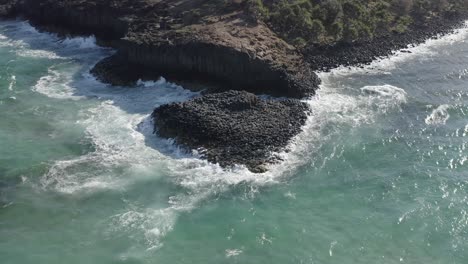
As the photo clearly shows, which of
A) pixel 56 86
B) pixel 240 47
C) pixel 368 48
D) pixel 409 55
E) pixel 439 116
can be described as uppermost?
pixel 240 47

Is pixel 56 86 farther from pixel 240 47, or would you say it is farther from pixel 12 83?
pixel 240 47

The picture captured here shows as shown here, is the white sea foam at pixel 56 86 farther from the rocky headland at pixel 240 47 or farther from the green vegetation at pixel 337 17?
the green vegetation at pixel 337 17

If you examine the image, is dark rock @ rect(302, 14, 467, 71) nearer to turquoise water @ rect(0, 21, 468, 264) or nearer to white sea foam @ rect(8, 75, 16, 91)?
turquoise water @ rect(0, 21, 468, 264)

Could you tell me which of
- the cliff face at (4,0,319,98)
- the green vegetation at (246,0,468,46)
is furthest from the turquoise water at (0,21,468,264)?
the green vegetation at (246,0,468,46)

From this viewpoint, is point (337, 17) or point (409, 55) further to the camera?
point (337, 17)

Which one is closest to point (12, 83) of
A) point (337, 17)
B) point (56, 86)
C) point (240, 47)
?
point (56, 86)

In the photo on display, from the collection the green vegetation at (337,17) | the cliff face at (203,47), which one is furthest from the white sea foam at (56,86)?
the green vegetation at (337,17)

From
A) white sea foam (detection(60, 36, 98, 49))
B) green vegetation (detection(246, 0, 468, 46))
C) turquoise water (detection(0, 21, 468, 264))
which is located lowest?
turquoise water (detection(0, 21, 468, 264))
